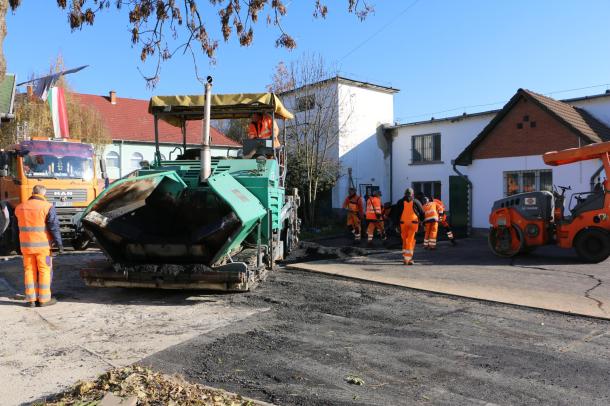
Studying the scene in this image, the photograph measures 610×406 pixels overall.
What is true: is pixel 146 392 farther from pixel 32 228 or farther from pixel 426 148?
pixel 426 148

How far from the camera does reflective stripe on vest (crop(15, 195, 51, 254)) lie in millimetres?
7109

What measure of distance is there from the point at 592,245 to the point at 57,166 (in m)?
12.2

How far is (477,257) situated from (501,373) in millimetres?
7918

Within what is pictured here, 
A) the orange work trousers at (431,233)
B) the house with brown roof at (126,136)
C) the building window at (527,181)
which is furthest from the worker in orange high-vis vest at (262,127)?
the house with brown roof at (126,136)

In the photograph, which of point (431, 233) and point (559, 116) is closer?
point (431, 233)

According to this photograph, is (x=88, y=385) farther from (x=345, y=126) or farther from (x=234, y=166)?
(x=345, y=126)

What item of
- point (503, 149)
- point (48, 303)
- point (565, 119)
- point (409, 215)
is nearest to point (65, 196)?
point (48, 303)

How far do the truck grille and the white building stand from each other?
33.7ft

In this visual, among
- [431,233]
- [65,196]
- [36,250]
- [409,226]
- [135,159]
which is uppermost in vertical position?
[135,159]

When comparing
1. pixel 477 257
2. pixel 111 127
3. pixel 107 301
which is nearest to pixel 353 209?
pixel 477 257

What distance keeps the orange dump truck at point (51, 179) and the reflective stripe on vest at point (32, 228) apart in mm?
5164

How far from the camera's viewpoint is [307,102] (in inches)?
824

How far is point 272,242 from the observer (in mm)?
7898

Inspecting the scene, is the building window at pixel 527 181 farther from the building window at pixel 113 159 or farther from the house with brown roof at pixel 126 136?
the building window at pixel 113 159
